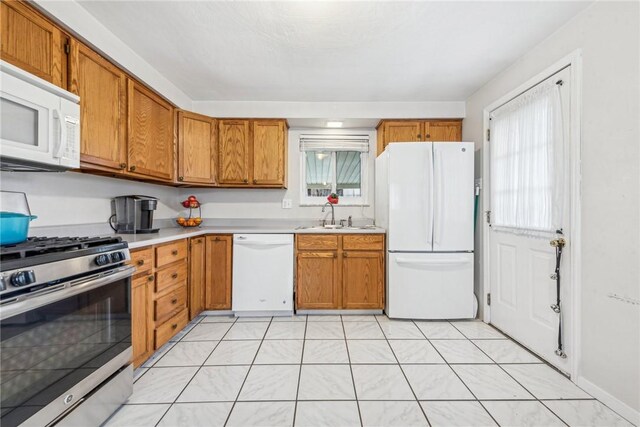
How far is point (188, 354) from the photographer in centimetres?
209

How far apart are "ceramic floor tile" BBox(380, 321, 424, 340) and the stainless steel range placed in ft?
6.36

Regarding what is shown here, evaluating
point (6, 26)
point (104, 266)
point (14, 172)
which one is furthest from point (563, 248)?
point (14, 172)

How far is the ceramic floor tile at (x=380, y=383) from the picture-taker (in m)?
1.62

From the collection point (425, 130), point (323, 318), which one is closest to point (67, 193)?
point (323, 318)

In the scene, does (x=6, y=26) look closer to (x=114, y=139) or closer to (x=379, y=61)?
(x=114, y=139)

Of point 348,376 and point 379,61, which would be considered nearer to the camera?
point 348,376

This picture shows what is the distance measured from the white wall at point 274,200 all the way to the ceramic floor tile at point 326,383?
1.94 m

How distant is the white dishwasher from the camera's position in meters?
2.82

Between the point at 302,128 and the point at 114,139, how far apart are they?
2096 mm

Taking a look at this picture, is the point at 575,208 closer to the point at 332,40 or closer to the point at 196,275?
the point at 332,40

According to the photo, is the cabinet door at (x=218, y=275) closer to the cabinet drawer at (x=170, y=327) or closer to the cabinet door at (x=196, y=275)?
the cabinet door at (x=196, y=275)

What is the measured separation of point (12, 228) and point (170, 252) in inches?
39.5

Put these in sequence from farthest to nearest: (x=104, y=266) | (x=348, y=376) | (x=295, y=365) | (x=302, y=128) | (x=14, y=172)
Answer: (x=302, y=128), (x=295, y=365), (x=348, y=376), (x=14, y=172), (x=104, y=266)

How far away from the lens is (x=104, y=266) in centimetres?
137
